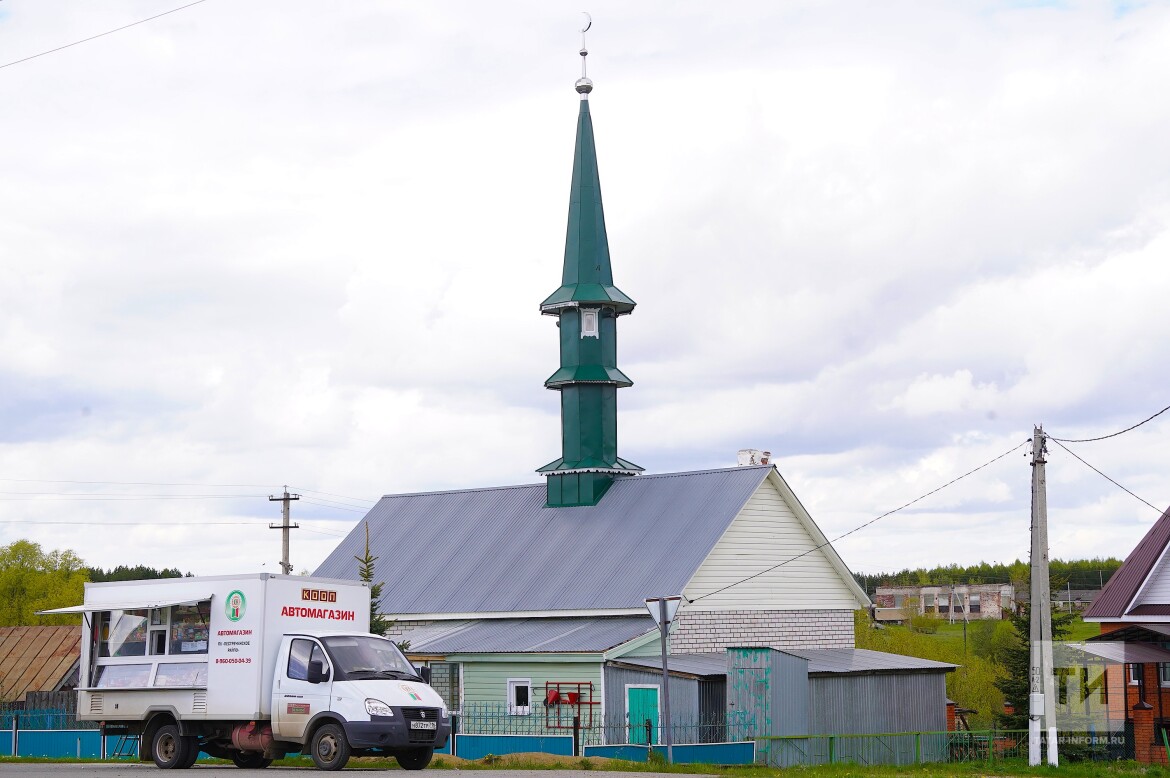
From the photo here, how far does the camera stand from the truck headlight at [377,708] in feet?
68.8

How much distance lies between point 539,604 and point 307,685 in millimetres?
16949

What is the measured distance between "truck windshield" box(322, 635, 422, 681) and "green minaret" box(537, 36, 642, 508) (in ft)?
65.1

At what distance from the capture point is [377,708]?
21.0m

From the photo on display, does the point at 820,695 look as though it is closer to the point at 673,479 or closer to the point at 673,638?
the point at 673,638

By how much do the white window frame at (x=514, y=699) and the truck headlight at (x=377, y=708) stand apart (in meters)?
14.5

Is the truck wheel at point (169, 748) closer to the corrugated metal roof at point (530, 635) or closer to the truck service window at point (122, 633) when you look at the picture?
the truck service window at point (122, 633)

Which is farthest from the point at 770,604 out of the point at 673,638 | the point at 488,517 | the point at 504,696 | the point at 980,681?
the point at 980,681

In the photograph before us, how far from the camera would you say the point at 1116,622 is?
4166cm

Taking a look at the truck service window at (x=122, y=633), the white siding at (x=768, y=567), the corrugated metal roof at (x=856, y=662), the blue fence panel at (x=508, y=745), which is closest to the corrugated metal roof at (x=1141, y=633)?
the corrugated metal roof at (x=856, y=662)

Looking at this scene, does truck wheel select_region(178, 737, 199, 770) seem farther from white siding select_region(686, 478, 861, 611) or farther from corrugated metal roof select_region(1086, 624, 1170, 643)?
corrugated metal roof select_region(1086, 624, 1170, 643)

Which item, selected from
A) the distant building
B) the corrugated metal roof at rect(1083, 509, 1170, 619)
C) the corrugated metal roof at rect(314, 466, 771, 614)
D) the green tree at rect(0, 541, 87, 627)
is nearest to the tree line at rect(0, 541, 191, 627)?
the green tree at rect(0, 541, 87, 627)

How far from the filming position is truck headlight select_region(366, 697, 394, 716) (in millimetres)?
20984

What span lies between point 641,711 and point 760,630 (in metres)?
6.01

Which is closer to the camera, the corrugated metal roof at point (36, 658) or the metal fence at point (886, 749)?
the metal fence at point (886, 749)
